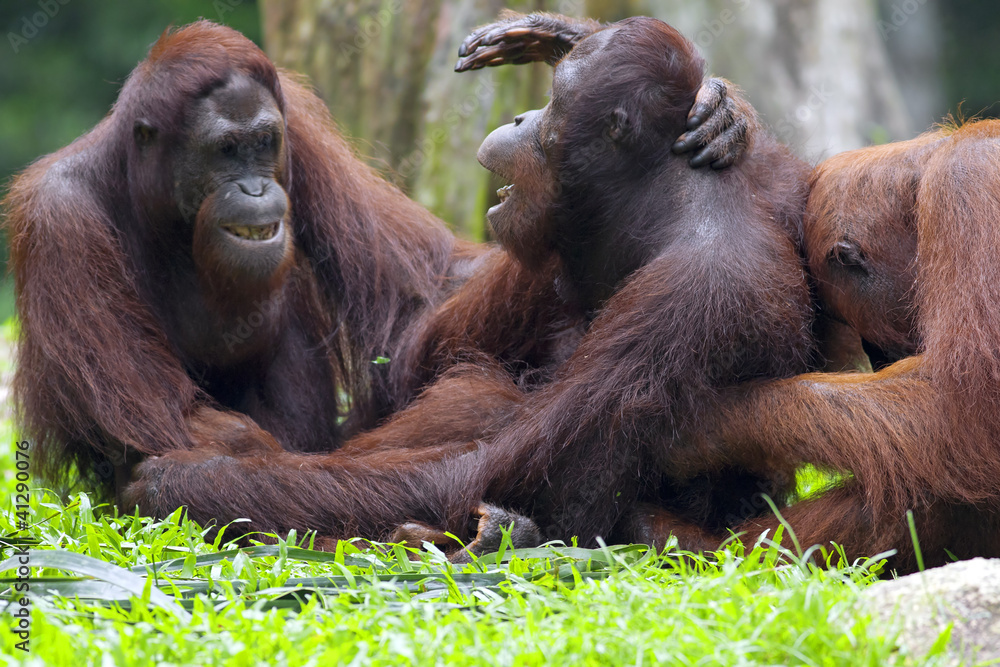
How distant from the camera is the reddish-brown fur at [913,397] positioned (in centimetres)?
228

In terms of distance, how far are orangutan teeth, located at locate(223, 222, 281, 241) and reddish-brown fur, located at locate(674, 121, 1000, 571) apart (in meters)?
1.24

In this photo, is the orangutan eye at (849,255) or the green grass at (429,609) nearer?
the green grass at (429,609)

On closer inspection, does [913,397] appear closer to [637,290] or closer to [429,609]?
[637,290]

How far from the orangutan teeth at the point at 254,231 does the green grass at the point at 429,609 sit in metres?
0.84

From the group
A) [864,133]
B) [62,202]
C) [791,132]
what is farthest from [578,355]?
[864,133]

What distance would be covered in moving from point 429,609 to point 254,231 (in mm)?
1380

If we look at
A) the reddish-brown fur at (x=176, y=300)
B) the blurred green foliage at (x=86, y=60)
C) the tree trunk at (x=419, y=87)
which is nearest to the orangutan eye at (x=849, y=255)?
the reddish-brown fur at (x=176, y=300)

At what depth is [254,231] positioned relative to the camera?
9.48 feet

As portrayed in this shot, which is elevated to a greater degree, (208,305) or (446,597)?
(208,305)

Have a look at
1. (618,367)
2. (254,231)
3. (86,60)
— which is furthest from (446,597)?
(86,60)

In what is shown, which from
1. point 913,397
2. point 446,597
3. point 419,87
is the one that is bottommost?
point 446,597

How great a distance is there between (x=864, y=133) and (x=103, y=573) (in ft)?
20.3

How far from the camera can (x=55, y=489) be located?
314 centimetres

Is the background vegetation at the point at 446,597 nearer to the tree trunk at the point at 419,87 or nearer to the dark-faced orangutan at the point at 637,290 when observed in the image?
the tree trunk at the point at 419,87
